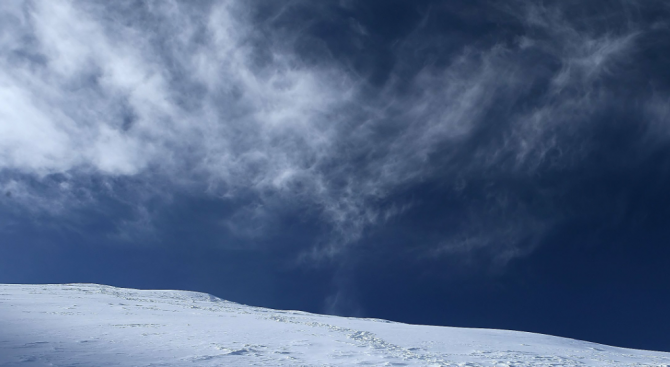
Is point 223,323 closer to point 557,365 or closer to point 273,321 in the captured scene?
point 273,321

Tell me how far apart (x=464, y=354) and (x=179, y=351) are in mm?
12627

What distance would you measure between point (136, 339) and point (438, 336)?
16.3m

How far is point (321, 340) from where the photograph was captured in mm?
19188

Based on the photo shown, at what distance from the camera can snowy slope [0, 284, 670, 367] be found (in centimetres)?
1396

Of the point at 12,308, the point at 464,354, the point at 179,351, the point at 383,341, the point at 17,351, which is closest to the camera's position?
the point at 17,351

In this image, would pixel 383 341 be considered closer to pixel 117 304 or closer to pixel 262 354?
pixel 262 354

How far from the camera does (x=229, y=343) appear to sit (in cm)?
1695

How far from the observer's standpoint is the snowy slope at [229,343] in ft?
45.8

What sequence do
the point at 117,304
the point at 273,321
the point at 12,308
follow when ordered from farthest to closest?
1. the point at 117,304
2. the point at 273,321
3. the point at 12,308

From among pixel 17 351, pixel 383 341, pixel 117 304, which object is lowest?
pixel 17 351

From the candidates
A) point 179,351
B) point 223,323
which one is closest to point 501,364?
point 179,351

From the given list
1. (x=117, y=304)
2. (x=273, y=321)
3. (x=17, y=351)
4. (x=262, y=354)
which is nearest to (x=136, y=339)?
(x=17, y=351)

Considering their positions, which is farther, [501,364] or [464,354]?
[464,354]

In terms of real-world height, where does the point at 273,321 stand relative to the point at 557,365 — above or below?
above
